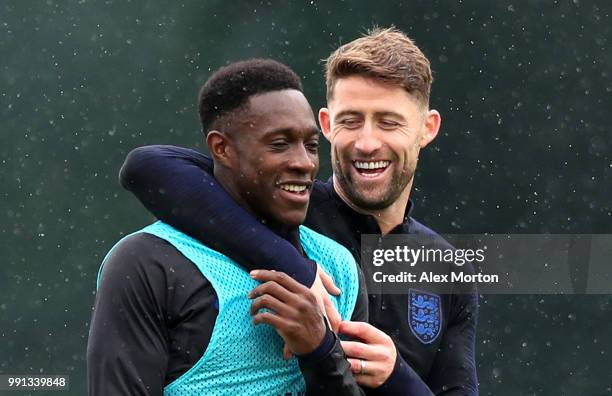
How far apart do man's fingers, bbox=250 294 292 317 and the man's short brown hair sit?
145 centimetres

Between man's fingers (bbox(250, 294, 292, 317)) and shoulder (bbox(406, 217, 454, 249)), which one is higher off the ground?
shoulder (bbox(406, 217, 454, 249))

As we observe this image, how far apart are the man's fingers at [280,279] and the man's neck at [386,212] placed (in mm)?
1313

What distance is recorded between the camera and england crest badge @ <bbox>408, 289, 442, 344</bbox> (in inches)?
157

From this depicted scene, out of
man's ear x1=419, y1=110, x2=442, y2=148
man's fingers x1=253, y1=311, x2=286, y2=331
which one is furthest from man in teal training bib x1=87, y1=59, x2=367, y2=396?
man's ear x1=419, y1=110, x2=442, y2=148

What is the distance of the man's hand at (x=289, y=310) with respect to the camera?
279cm

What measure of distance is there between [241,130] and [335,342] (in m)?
0.58

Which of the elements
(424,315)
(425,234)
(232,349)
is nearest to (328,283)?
(232,349)

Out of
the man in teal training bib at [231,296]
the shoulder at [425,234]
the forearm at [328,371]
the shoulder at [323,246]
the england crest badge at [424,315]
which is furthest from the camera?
the shoulder at [425,234]

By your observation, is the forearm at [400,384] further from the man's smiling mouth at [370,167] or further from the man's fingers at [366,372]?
the man's smiling mouth at [370,167]

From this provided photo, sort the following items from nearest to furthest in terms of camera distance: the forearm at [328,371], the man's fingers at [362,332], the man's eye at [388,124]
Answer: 1. the forearm at [328,371]
2. the man's fingers at [362,332]
3. the man's eye at [388,124]

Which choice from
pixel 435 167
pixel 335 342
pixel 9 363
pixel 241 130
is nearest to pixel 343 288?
pixel 335 342

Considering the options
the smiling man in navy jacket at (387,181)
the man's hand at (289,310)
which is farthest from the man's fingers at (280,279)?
the smiling man in navy jacket at (387,181)

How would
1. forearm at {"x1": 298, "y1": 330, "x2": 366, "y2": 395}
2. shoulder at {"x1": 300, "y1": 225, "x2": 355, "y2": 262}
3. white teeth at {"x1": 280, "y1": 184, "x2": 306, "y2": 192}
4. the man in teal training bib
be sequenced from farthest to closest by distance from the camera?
shoulder at {"x1": 300, "y1": 225, "x2": 355, "y2": 262}
white teeth at {"x1": 280, "y1": 184, "x2": 306, "y2": 192}
forearm at {"x1": 298, "y1": 330, "x2": 366, "y2": 395}
the man in teal training bib

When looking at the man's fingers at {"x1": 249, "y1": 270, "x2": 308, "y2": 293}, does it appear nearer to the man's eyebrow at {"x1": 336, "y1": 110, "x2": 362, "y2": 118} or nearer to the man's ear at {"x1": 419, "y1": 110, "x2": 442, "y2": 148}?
the man's eyebrow at {"x1": 336, "y1": 110, "x2": 362, "y2": 118}
